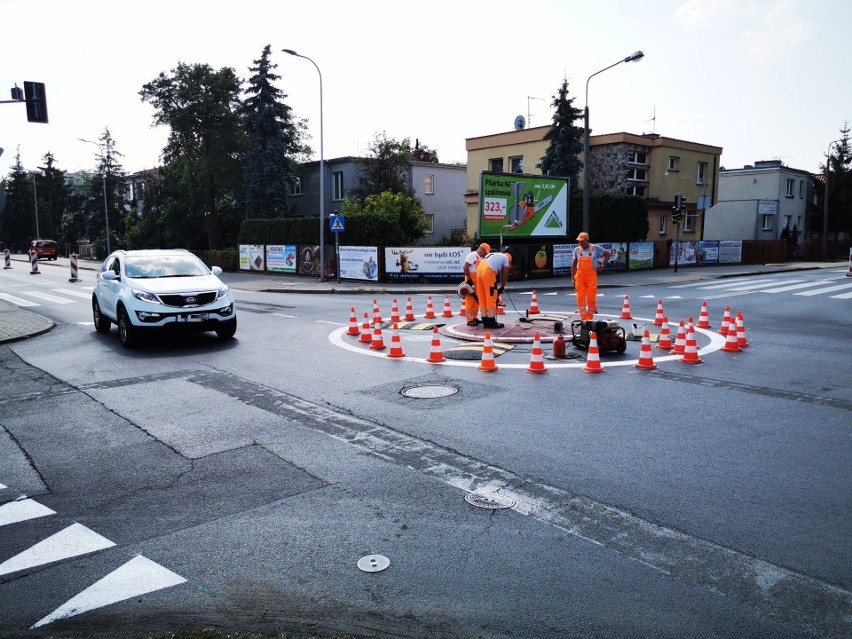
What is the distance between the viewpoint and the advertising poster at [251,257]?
3650cm

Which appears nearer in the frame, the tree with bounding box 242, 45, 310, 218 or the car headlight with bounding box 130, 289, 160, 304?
the car headlight with bounding box 130, 289, 160, 304

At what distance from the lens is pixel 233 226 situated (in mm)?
48750

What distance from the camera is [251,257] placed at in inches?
1467

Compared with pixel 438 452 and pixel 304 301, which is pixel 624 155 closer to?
pixel 304 301

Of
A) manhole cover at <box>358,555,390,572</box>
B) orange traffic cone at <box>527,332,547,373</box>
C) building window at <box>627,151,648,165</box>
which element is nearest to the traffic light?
orange traffic cone at <box>527,332,547,373</box>

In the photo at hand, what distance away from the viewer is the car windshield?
1284 cm

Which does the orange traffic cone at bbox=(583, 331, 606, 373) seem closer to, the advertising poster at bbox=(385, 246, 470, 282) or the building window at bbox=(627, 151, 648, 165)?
the advertising poster at bbox=(385, 246, 470, 282)

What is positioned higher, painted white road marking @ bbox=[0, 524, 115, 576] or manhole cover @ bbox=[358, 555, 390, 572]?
manhole cover @ bbox=[358, 555, 390, 572]

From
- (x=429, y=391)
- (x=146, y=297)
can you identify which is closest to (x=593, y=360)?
(x=429, y=391)

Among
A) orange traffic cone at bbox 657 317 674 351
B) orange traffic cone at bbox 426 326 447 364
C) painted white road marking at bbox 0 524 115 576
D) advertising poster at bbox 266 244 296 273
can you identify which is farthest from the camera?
advertising poster at bbox 266 244 296 273

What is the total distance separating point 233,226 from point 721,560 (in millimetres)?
48196

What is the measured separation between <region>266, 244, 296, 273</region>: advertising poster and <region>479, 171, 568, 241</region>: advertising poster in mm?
11069

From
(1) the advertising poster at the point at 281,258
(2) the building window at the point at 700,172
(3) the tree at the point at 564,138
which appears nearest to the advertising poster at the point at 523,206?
(3) the tree at the point at 564,138

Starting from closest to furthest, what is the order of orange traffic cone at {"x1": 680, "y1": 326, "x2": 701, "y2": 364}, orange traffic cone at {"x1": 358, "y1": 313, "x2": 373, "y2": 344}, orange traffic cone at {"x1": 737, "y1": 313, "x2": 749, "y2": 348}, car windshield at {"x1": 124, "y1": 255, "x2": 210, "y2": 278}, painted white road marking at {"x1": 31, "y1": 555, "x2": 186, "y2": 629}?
painted white road marking at {"x1": 31, "y1": 555, "x2": 186, "y2": 629}, orange traffic cone at {"x1": 680, "y1": 326, "x2": 701, "y2": 364}, orange traffic cone at {"x1": 737, "y1": 313, "x2": 749, "y2": 348}, orange traffic cone at {"x1": 358, "y1": 313, "x2": 373, "y2": 344}, car windshield at {"x1": 124, "y1": 255, "x2": 210, "y2": 278}
